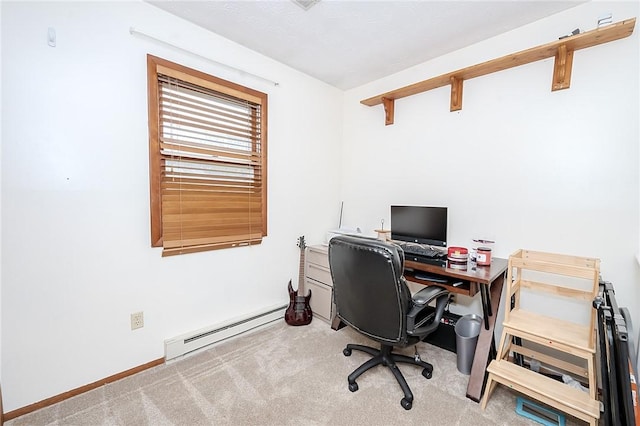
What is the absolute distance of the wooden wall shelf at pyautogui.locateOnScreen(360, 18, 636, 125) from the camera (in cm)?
168

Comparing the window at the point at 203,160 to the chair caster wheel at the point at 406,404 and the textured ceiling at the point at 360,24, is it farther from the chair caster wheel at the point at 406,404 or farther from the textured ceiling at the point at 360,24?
the chair caster wheel at the point at 406,404

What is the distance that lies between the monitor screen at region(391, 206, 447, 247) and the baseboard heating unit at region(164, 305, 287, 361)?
138 cm

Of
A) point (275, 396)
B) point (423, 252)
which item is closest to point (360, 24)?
point (423, 252)

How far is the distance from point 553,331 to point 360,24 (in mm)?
2362

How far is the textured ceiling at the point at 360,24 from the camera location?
1881 millimetres

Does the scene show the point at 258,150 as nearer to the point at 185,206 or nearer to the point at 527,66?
the point at 185,206

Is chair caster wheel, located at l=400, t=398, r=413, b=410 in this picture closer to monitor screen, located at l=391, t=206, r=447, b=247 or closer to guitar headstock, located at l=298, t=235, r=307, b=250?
monitor screen, located at l=391, t=206, r=447, b=247

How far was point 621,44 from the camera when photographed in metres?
1.74

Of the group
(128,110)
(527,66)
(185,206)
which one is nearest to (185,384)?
(185,206)

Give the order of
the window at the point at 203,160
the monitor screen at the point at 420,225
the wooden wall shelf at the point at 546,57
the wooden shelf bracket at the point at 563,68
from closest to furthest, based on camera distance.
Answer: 1. the wooden wall shelf at the point at 546,57
2. the wooden shelf bracket at the point at 563,68
3. the window at the point at 203,160
4. the monitor screen at the point at 420,225

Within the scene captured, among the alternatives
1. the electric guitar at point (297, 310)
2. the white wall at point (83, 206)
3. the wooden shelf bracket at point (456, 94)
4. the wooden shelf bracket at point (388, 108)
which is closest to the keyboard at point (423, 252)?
the electric guitar at point (297, 310)

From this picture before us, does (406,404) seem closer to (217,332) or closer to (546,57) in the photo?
(217,332)

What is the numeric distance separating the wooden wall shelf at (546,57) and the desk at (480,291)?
1.38 m

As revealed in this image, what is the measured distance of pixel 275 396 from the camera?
1747mm
